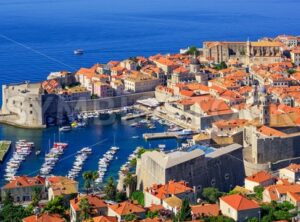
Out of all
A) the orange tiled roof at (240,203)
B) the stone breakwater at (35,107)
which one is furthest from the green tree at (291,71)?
the orange tiled roof at (240,203)

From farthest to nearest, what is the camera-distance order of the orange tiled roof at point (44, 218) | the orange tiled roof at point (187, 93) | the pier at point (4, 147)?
the orange tiled roof at point (187, 93)
the pier at point (4, 147)
the orange tiled roof at point (44, 218)

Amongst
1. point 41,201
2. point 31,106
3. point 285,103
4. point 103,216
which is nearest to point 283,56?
point 285,103

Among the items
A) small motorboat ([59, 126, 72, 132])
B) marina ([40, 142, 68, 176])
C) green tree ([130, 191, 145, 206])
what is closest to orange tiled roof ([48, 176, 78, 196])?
green tree ([130, 191, 145, 206])

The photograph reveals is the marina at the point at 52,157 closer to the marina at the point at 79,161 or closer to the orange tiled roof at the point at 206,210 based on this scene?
the marina at the point at 79,161

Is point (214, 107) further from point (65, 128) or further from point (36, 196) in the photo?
point (36, 196)

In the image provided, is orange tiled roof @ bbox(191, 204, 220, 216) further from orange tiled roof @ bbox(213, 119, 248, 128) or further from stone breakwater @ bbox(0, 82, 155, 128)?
stone breakwater @ bbox(0, 82, 155, 128)

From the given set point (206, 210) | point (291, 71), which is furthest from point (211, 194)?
point (291, 71)
